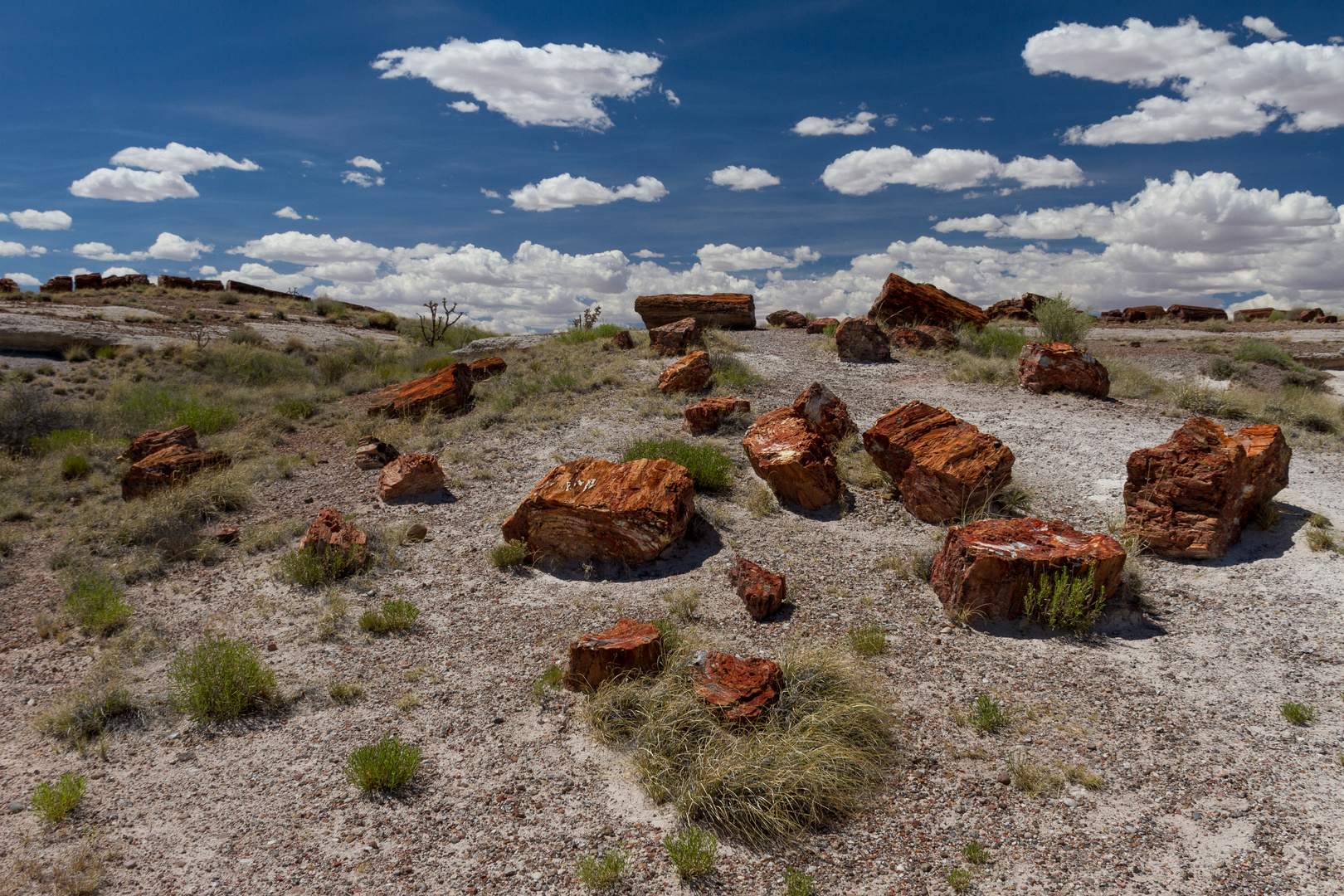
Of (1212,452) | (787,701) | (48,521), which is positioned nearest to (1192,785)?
(787,701)

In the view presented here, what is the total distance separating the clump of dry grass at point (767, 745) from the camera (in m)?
4.07

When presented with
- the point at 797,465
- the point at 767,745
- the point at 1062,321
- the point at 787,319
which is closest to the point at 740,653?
the point at 767,745

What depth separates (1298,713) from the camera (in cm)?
461

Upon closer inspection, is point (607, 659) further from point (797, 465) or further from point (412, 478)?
point (412, 478)

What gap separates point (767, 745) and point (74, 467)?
40.9 feet

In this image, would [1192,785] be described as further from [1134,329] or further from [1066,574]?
[1134,329]

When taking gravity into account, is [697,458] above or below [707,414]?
below

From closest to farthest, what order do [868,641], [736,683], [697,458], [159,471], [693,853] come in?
[693,853] < [736,683] < [868,641] < [697,458] < [159,471]

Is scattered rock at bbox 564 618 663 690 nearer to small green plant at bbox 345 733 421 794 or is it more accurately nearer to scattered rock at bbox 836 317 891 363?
small green plant at bbox 345 733 421 794

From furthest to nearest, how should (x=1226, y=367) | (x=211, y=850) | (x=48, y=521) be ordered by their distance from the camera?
1. (x=1226, y=367)
2. (x=48, y=521)
3. (x=211, y=850)

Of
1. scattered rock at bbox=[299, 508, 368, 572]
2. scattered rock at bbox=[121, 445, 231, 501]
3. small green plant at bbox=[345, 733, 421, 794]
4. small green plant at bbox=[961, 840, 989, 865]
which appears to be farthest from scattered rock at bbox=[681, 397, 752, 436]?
small green plant at bbox=[961, 840, 989, 865]

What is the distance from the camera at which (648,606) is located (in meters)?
6.54

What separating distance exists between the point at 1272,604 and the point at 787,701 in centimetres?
457

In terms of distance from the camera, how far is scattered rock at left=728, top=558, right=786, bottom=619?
6.24 meters
